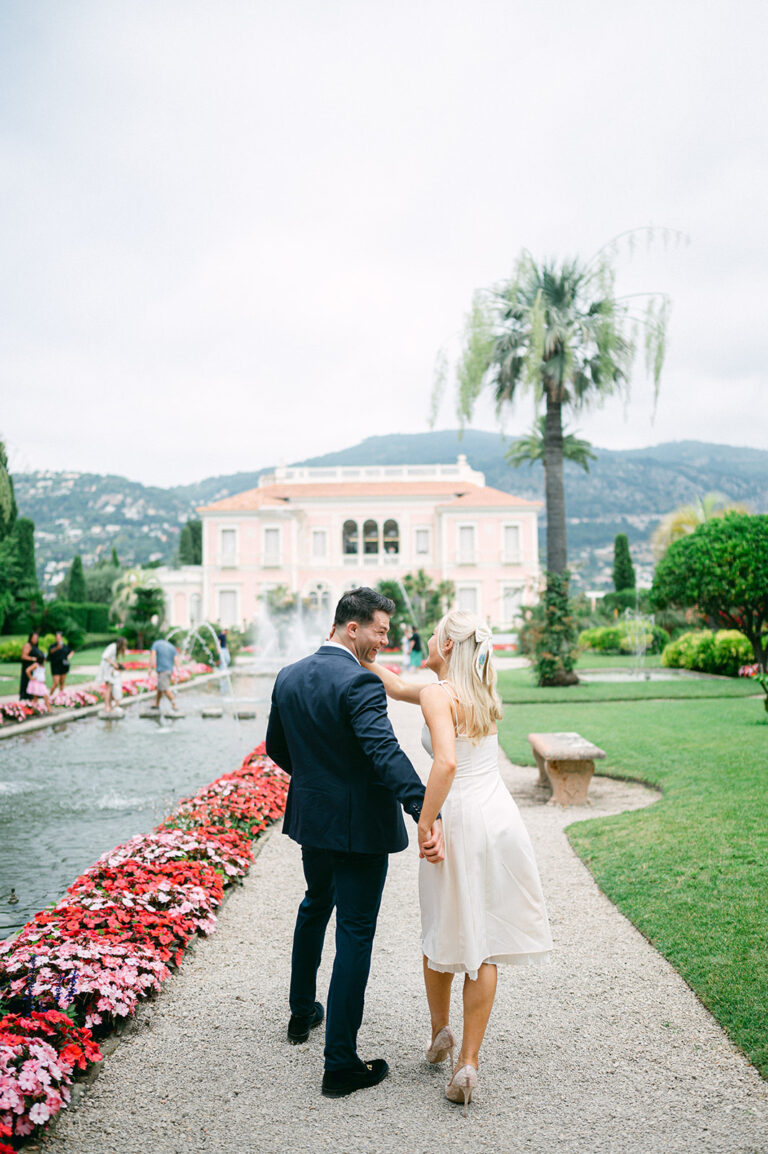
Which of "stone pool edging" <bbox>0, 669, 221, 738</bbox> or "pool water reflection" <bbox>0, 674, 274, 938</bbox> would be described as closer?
"pool water reflection" <bbox>0, 674, 274, 938</bbox>

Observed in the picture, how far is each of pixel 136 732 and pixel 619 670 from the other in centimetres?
1496

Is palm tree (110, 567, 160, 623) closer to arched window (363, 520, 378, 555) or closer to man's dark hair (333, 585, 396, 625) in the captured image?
arched window (363, 520, 378, 555)

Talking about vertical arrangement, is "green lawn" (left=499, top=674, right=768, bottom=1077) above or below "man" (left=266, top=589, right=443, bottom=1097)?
below

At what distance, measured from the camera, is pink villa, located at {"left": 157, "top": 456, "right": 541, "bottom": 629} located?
149 feet

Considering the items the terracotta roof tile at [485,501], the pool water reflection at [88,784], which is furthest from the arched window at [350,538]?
the pool water reflection at [88,784]

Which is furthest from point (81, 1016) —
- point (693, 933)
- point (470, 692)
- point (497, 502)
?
point (497, 502)

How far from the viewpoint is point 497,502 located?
149 ft

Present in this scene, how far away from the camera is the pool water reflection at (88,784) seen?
19.1 feet

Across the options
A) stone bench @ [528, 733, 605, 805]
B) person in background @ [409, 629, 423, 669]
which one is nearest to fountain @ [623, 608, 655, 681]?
person in background @ [409, 629, 423, 669]

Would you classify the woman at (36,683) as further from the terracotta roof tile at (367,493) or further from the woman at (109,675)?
the terracotta roof tile at (367,493)

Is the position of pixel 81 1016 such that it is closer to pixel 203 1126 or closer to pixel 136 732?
→ pixel 203 1126

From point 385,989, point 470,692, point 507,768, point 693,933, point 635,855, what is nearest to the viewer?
point 470,692

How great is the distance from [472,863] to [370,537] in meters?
45.9

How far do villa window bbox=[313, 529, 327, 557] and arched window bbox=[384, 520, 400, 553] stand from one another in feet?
11.3
